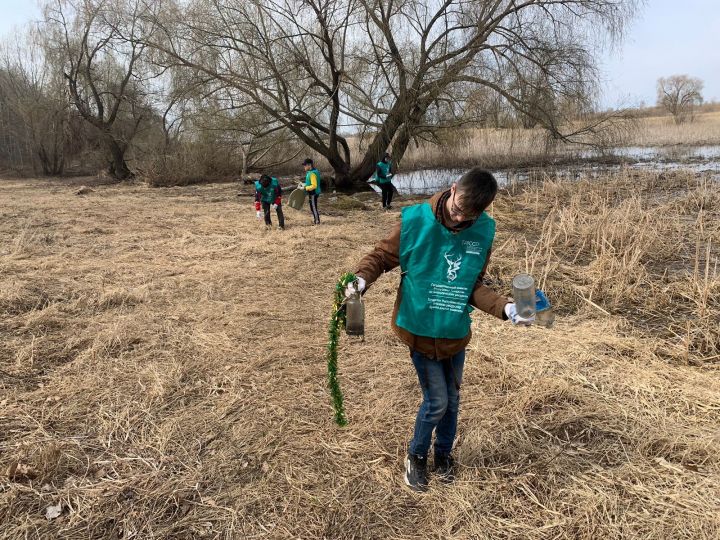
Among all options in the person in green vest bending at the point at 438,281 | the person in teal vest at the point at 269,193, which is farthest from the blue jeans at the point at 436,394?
the person in teal vest at the point at 269,193

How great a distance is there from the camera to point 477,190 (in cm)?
207

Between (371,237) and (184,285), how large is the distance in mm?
4022

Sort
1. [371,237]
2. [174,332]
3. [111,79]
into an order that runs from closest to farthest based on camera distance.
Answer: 1. [174,332]
2. [371,237]
3. [111,79]

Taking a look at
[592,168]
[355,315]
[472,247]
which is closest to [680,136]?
[592,168]

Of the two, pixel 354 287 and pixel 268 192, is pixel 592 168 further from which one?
pixel 354 287

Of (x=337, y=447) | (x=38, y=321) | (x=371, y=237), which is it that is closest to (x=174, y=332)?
(x=38, y=321)

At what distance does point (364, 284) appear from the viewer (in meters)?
2.34

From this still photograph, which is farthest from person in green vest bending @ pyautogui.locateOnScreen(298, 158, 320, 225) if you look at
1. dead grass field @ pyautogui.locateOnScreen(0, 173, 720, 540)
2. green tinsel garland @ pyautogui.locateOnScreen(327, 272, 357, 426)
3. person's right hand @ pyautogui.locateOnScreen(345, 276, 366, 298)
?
person's right hand @ pyautogui.locateOnScreen(345, 276, 366, 298)

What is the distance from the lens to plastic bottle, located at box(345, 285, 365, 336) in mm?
2394

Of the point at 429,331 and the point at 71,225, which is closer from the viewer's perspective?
the point at 429,331

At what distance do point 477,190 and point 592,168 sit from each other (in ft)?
67.8

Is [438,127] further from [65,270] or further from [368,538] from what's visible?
[368,538]

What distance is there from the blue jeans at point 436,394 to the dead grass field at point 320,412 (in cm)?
34

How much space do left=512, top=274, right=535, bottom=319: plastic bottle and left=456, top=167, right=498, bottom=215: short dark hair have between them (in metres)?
0.37
